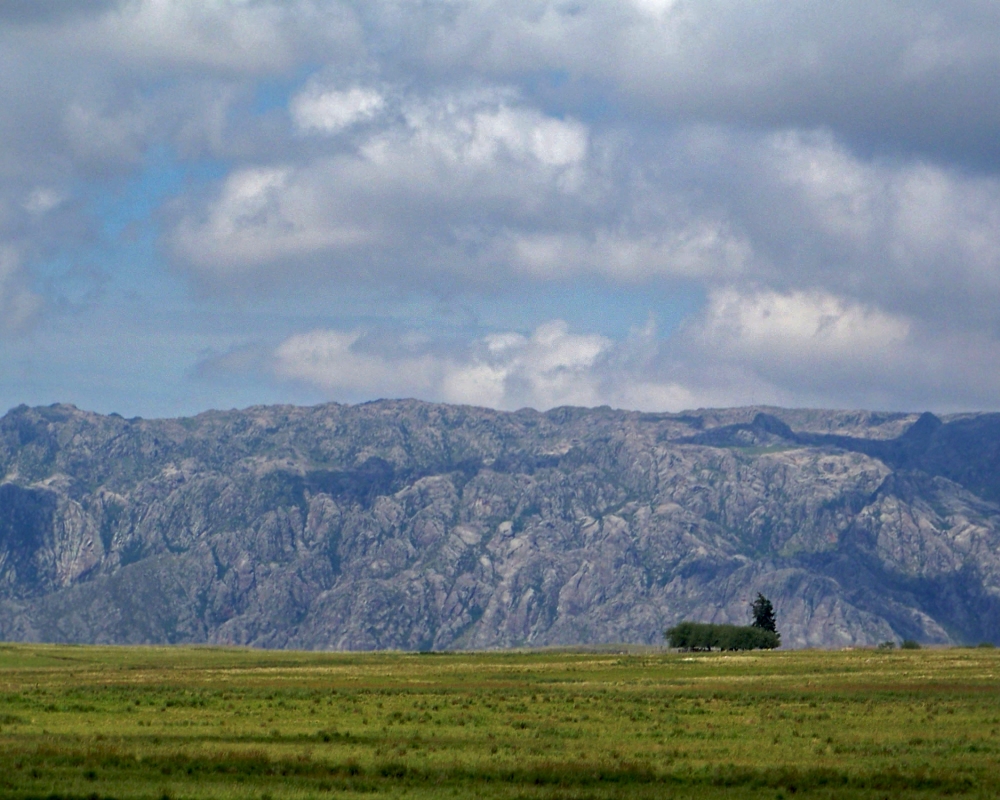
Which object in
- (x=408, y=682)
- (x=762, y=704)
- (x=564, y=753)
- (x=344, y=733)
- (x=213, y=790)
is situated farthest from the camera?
(x=408, y=682)

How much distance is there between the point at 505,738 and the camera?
6719cm

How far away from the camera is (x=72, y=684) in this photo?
11819 centimetres

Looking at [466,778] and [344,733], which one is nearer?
[466,778]

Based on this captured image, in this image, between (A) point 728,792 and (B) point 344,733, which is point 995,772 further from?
(B) point 344,733

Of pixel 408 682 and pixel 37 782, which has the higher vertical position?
pixel 37 782

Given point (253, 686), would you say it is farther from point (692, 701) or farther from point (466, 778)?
point (466, 778)

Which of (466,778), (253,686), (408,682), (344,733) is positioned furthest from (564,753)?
(408,682)

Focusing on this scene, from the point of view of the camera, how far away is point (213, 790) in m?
47.6

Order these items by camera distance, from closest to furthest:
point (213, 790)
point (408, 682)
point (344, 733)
Result: point (213, 790)
point (344, 733)
point (408, 682)

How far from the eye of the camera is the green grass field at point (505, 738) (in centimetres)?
5025

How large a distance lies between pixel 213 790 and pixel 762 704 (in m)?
52.1

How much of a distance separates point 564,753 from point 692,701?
116 feet

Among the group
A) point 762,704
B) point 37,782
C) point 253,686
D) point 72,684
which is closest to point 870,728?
point 762,704

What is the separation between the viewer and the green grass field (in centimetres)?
5025
